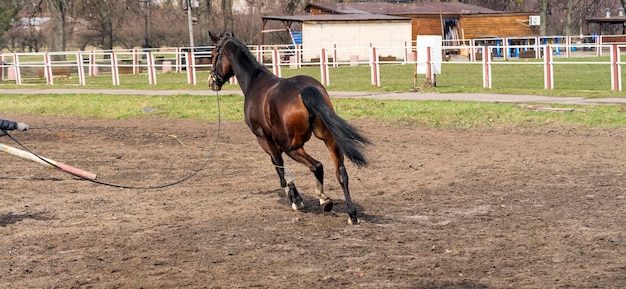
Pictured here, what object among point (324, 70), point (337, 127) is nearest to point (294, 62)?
point (324, 70)

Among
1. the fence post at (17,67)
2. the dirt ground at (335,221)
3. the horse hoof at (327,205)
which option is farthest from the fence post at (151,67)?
the horse hoof at (327,205)

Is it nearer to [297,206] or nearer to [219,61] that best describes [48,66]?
[219,61]

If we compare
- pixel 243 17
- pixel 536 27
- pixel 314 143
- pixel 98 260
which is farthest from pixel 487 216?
pixel 243 17

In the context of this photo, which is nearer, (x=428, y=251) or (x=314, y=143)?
(x=428, y=251)

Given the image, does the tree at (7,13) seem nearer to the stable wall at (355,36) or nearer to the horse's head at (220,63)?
the stable wall at (355,36)

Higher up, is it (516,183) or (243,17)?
(243,17)

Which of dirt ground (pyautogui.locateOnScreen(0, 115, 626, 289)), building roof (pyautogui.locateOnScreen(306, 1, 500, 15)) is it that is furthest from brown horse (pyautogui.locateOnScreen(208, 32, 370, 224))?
building roof (pyautogui.locateOnScreen(306, 1, 500, 15))

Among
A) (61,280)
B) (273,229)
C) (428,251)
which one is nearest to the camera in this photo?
(61,280)

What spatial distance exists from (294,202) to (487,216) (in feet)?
7.41

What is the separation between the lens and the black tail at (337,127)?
9.21 meters

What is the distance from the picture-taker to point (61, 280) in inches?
290

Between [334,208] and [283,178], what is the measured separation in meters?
0.83

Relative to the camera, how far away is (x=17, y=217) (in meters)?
10.2

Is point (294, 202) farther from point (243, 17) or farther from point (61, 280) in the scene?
point (243, 17)
